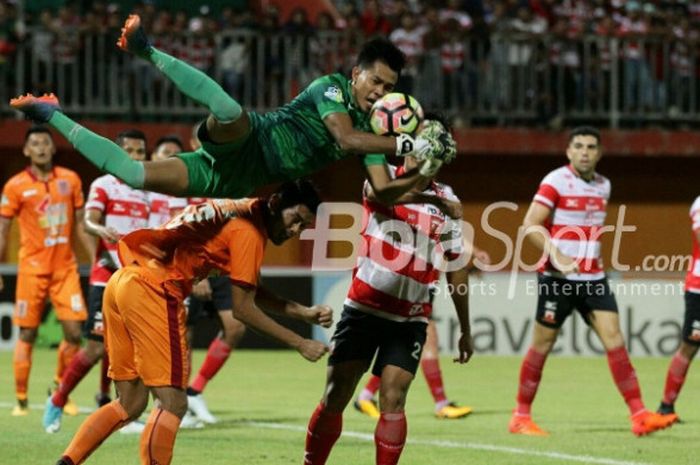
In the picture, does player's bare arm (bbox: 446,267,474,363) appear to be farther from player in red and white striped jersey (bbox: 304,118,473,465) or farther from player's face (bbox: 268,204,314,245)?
player's face (bbox: 268,204,314,245)

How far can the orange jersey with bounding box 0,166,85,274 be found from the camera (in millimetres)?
13469

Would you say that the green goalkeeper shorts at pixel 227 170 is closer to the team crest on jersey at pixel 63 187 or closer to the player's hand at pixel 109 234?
the player's hand at pixel 109 234

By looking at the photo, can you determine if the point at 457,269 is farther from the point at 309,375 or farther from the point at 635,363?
the point at 635,363

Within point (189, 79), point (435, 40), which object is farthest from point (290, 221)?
point (435, 40)

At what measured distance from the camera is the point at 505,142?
22875 mm

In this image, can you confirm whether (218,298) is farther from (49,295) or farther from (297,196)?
(297,196)

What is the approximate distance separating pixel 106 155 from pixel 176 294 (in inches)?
33.9

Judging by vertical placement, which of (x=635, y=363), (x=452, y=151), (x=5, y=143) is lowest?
(x=635, y=363)

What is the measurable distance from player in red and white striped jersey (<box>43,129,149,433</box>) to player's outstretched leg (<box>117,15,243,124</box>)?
10.2 ft

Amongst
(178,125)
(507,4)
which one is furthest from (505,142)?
(178,125)

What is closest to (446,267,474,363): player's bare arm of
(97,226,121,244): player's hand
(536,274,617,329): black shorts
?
(536,274,617,329): black shorts

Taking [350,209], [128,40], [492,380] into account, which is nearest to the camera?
[128,40]

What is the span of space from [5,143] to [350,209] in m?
5.88

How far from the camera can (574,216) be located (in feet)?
39.2
